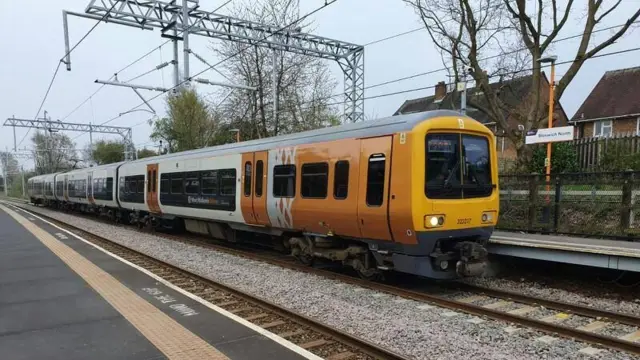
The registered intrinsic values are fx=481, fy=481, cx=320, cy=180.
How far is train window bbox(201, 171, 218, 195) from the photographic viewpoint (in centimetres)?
1355

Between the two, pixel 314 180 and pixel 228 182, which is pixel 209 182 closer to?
pixel 228 182

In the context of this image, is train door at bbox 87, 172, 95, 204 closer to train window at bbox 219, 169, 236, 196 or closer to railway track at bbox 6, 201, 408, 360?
train window at bbox 219, 169, 236, 196

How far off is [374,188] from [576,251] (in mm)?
3469

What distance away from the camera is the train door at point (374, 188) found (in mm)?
7992

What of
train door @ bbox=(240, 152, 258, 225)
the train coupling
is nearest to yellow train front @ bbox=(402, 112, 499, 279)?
the train coupling

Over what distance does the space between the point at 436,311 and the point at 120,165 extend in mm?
18396

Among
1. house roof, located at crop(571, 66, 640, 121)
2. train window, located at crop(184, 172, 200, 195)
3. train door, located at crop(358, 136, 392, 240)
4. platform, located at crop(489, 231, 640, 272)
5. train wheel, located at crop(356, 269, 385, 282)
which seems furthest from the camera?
house roof, located at crop(571, 66, 640, 121)

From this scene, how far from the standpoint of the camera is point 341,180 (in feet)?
29.3

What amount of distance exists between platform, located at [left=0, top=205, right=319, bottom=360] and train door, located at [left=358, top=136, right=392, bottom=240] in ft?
9.58

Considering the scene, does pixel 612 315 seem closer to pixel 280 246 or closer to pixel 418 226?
pixel 418 226

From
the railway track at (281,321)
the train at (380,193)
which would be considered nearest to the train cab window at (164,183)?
the train at (380,193)

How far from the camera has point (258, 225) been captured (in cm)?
1173

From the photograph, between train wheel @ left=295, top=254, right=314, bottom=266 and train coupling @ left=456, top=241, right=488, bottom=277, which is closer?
train coupling @ left=456, top=241, right=488, bottom=277

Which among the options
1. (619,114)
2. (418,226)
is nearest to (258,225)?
(418,226)
